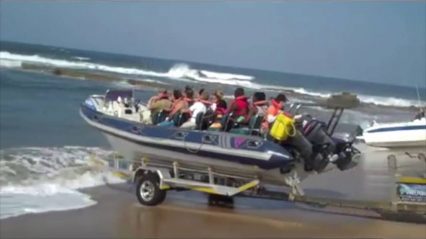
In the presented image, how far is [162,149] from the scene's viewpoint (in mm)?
10547

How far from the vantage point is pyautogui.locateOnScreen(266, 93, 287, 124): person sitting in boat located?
9828 mm

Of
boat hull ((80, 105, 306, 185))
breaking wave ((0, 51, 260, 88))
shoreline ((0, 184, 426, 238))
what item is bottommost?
shoreline ((0, 184, 426, 238))

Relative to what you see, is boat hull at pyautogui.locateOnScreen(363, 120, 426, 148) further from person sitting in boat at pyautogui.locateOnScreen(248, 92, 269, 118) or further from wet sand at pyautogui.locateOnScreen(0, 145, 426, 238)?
person sitting in boat at pyautogui.locateOnScreen(248, 92, 269, 118)

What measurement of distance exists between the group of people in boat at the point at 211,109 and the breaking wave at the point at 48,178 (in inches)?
57.8

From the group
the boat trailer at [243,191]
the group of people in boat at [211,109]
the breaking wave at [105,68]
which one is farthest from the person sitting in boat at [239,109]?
the breaking wave at [105,68]

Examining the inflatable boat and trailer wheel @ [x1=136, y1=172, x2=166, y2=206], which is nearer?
the inflatable boat

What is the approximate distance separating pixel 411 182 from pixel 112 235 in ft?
13.9

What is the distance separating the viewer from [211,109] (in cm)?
1067

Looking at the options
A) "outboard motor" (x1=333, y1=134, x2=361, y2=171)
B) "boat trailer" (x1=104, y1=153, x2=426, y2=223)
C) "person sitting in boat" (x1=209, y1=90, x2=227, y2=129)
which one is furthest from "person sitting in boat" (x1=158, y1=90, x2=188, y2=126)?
"outboard motor" (x1=333, y1=134, x2=361, y2=171)

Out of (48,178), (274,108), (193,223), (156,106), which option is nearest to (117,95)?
(156,106)

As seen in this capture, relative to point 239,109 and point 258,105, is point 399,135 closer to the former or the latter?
point 258,105

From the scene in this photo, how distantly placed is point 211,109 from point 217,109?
0.12 meters

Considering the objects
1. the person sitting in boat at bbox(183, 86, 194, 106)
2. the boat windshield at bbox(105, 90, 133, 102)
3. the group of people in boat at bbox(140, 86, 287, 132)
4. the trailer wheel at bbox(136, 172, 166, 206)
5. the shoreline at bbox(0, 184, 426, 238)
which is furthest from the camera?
the boat windshield at bbox(105, 90, 133, 102)

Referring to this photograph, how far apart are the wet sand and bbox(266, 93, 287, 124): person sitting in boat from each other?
1460 millimetres
